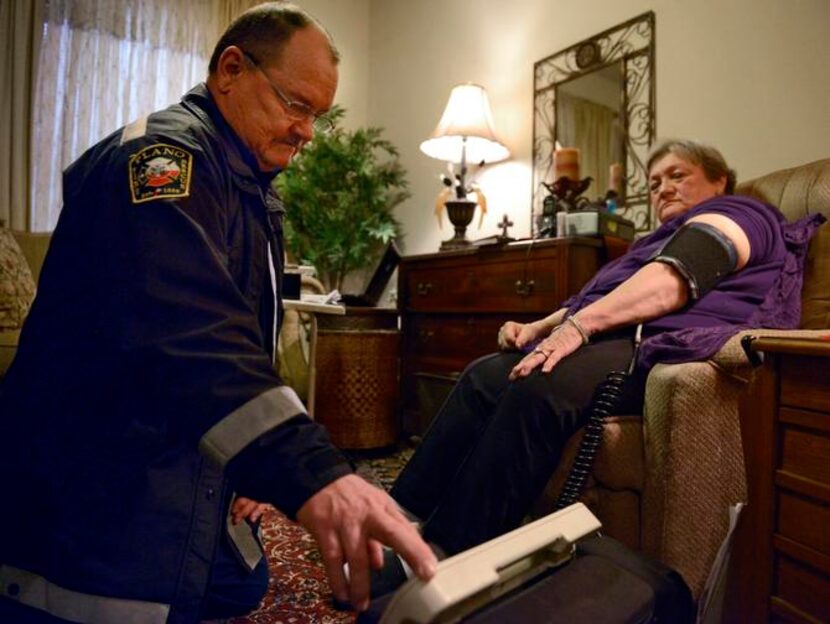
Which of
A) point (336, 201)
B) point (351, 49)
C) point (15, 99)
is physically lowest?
point (336, 201)

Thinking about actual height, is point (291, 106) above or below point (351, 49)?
below

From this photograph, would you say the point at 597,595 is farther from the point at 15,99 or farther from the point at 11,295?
the point at 15,99

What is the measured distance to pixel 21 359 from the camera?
29.4 inches

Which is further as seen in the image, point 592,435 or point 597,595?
point 592,435

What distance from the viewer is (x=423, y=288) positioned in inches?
110

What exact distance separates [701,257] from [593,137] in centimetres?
144

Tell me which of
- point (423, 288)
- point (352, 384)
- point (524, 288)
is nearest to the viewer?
point (524, 288)

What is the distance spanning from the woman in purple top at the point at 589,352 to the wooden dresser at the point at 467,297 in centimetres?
49

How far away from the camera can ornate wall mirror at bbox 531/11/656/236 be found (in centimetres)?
239

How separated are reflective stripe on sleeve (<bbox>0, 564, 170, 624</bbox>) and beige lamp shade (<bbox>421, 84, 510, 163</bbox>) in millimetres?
2557

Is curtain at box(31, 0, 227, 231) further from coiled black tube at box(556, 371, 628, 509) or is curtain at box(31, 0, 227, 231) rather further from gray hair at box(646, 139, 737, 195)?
coiled black tube at box(556, 371, 628, 509)

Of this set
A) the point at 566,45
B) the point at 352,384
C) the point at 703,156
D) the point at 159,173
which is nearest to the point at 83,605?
the point at 159,173

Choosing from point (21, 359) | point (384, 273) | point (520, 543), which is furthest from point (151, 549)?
point (384, 273)

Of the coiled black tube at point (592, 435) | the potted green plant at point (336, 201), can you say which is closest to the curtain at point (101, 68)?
the potted green plant at point (336, 201)
